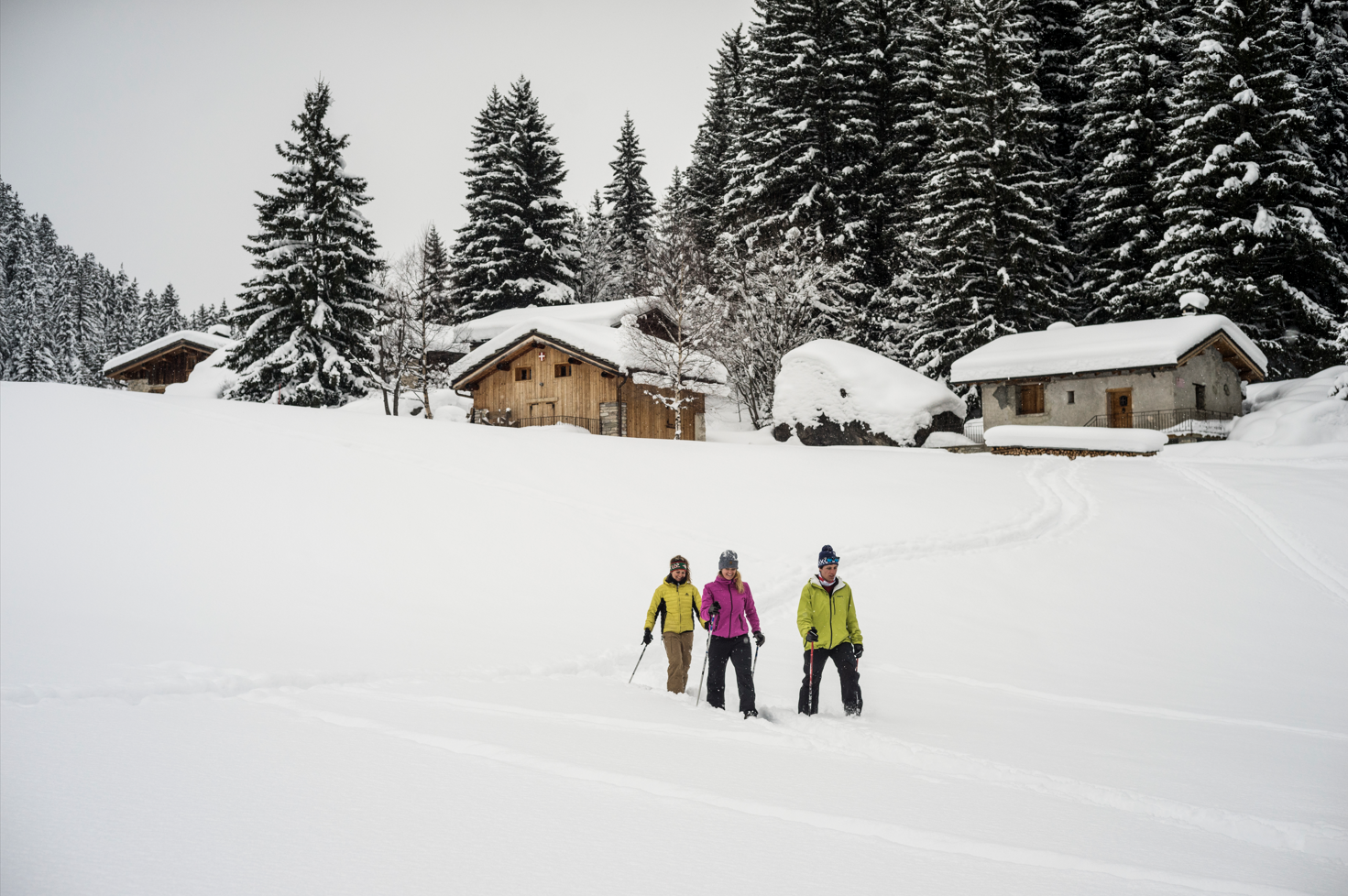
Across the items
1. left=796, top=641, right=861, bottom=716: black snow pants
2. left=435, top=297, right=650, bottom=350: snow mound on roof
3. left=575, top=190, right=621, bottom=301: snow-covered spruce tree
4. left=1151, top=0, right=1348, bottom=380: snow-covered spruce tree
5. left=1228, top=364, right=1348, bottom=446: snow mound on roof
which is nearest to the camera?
left=796, top=641, right=861, bottom=716: black snow pants

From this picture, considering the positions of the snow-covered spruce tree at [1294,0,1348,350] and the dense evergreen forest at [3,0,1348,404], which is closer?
the dense evergreen forest at [3,0,1348,404]

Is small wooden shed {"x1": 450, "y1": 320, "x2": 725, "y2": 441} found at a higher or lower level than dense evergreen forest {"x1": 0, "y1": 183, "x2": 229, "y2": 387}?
lower

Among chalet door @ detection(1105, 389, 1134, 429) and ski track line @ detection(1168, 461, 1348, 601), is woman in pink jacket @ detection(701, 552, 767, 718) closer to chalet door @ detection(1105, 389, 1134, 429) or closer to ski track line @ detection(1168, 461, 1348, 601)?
ski track line @ detection(1168, 461, 1348, 601)

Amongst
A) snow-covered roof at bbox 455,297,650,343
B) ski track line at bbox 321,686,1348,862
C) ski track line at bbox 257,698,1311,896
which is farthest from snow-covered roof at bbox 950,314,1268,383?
ski track line at bbox 257,698,1311,896

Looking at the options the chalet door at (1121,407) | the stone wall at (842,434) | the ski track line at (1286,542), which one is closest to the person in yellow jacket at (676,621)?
the ski track line at (1286,542)

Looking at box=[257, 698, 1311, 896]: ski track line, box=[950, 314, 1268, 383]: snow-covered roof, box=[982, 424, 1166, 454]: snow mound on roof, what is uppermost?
box=[950, 314, 1268, 383]: snow-covered roof

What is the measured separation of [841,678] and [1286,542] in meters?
12.9

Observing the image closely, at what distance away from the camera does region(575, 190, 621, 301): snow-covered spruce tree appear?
191 feet

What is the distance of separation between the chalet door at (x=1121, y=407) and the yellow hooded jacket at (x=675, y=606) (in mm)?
29390

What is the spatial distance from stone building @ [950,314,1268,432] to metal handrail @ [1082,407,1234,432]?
4 centimetres

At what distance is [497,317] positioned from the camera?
152 ft

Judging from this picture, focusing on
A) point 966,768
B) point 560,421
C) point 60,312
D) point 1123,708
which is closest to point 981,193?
point 560,421

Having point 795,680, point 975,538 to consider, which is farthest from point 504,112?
point 795,680

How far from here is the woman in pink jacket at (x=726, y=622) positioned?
24.9 ft
